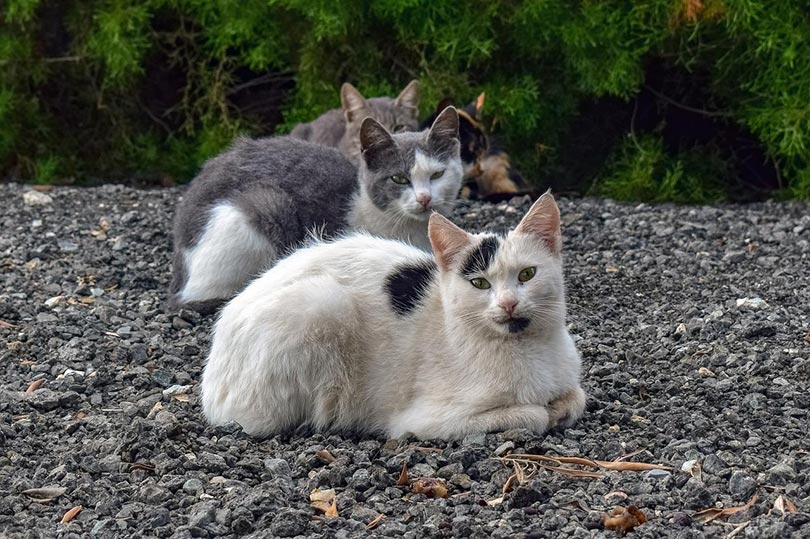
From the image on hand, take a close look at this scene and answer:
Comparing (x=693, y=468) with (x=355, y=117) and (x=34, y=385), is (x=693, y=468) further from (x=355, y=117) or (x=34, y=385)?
(x=355, y=117)

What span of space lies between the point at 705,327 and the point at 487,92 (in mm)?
4739

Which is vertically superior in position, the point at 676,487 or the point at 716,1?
the point at 716,1

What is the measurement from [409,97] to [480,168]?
2.88 ft

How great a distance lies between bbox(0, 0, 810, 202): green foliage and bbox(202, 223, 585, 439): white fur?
5499 mm

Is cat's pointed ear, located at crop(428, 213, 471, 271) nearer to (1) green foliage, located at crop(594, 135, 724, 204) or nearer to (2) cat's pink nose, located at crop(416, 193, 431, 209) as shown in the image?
(2) cat's pink nose, located at crop(416, 193, 431, 209)

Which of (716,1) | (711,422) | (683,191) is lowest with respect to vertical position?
(683,191)

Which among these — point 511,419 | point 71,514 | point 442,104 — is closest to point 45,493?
point 71,514

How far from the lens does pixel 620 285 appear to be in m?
6.78

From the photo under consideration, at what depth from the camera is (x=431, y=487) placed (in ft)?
13.2

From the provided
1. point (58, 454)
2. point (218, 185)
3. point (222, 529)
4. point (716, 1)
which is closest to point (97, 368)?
point (58, 454)

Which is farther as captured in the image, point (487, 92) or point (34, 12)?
point (34, 12)

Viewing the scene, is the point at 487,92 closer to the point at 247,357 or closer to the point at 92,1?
the point at 92,1

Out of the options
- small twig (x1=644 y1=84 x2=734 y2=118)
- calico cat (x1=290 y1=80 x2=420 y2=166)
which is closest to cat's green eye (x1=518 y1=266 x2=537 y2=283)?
calico cat (x1=290 y1=80 x2=420 y2=166)

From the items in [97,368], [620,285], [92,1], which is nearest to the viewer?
[97,368]
